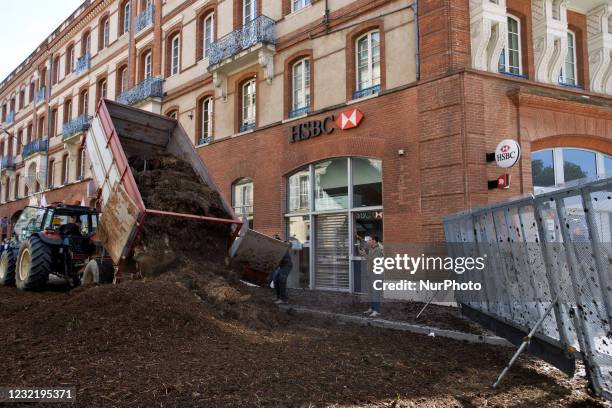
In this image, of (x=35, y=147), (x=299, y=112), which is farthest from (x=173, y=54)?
(x=35, y=147)

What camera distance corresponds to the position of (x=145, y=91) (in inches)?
833

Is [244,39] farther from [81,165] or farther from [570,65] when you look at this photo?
[81,165]

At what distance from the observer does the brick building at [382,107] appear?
430 inches

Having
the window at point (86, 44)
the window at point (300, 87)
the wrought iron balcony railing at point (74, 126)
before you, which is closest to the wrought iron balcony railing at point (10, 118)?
the wrought iron balcony railing at point (74, 126)

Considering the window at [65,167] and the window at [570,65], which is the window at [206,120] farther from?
the window at [65,167]

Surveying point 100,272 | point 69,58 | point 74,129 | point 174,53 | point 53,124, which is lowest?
point 100,272

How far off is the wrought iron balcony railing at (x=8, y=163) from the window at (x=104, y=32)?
16023 millimetres

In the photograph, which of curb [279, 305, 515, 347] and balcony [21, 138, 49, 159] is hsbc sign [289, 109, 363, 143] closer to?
curb [279, 305, 515, 347]

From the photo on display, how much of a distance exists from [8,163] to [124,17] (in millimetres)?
19175

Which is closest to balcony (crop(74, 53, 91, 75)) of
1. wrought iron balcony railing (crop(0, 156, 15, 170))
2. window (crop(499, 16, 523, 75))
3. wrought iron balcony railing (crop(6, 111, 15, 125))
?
wrought iron balcony railing (crop(0, 156, 15, 170))

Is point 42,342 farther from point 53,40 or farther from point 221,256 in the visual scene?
point 53,40

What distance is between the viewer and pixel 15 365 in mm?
4691

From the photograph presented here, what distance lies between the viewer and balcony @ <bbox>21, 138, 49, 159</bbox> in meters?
31.0

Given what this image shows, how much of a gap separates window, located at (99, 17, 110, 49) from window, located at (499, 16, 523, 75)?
21908 millimetres
